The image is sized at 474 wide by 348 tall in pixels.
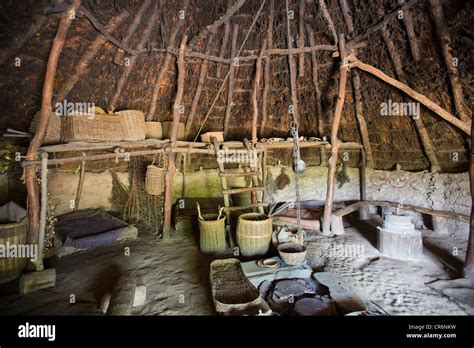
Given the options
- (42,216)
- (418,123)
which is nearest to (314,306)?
(42,216)

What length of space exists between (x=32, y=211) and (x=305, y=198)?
7.49m

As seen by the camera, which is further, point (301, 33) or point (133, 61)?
point (301, 33)

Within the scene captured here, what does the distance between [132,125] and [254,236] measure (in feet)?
11.5

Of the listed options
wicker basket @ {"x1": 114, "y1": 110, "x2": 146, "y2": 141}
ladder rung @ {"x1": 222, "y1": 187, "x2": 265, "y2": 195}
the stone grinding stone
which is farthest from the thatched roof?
the stone grinding stone

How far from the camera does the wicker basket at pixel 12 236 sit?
4445 millimetres

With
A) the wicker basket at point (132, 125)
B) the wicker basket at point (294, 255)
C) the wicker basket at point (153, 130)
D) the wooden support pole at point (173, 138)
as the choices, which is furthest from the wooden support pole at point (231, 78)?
the wicker basket at point (294, 255)

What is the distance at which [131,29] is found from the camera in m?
5.61

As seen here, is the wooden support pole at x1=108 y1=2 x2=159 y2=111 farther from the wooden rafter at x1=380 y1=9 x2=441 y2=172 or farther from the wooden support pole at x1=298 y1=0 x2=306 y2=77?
the wooden rafter at x1=380 y1=9 x2=441 y2=172

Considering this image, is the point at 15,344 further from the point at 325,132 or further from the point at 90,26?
the point at 325,132

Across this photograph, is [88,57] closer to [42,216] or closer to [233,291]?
[42,216]

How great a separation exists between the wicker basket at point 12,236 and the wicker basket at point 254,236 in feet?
12.5

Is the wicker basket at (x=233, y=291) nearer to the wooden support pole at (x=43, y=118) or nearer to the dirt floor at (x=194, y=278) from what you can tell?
the dirt floor at (x=194, y=278)

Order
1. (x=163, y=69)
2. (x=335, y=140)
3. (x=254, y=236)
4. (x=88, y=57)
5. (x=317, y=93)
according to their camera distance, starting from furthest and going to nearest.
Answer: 1. (x=317, y=93)
2. (x=163, y=69)
3. (x=335, y=140)
4. (x=88, y=57)
5. (x=254, y=236)

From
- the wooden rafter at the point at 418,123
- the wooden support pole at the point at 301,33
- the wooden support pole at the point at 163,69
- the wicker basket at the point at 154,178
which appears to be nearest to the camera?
the wooden rafter at the point at 418,123
